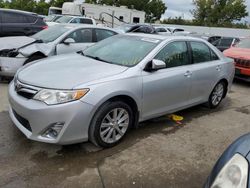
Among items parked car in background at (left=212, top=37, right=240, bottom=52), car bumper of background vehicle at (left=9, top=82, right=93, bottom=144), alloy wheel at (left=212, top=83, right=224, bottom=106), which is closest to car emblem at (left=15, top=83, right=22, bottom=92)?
car bumper of background vehicle at (left=9, top=82, right=93, bottom=144)

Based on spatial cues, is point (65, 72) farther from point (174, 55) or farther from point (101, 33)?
point (101, 33)

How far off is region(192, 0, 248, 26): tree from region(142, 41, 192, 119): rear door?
42334mm

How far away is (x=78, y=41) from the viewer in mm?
7188

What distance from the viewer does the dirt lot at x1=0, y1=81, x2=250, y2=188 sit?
303cm

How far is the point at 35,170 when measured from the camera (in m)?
3.12

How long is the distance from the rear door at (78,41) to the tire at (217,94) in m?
3.29

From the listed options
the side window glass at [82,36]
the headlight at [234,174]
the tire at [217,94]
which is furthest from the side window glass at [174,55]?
the side window glass at [82,36]

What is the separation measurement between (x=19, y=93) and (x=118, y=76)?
1.25m

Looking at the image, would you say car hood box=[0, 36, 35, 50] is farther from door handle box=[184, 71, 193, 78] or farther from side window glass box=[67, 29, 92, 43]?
door handle box=[184, 71, 193, 78]

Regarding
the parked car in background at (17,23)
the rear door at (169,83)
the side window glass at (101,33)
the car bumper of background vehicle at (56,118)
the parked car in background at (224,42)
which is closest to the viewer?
the car bumper of background vehicle at (56,118)

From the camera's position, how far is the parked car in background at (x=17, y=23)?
351 inches

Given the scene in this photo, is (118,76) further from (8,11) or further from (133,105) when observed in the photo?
(8,11)

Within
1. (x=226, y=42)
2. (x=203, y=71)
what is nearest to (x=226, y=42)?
(x=226, y=42)

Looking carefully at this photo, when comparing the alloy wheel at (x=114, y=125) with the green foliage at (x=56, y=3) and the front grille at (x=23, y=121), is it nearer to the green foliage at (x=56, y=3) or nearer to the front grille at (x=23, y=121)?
the front grille at (x=23, y=121)
